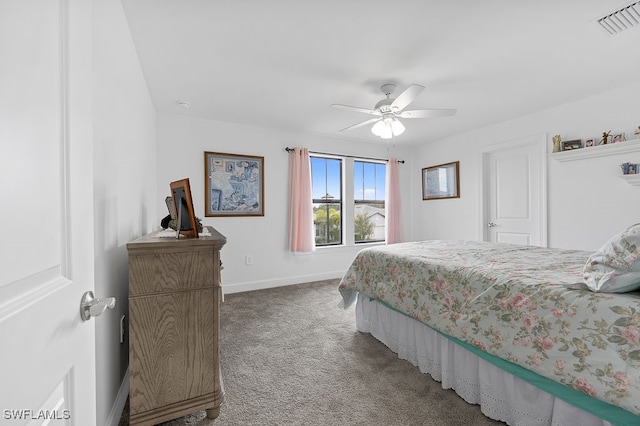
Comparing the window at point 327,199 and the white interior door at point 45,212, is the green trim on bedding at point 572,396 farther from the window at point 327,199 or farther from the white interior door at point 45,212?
the window at point 327,199

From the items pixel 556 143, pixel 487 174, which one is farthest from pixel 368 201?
pixel 556 143

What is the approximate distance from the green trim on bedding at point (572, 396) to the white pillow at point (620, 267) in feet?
1.45

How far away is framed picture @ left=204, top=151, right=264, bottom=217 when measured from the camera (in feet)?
12.4

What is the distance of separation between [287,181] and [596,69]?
11.8 feet

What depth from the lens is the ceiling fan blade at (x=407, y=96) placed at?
2.23 m

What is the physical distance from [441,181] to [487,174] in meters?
0.77

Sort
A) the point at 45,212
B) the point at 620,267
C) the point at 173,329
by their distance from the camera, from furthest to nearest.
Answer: the point at 173,329, the point at 620,267, the point at 45,212

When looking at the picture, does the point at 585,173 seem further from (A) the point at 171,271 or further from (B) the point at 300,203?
(A) the point at 171,271

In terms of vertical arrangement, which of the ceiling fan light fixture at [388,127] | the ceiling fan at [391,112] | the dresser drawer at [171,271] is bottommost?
the dresser drawer at [171,271]

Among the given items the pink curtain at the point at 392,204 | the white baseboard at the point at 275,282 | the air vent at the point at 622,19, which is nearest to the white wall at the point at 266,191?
the white baseboard at the point at 275,282

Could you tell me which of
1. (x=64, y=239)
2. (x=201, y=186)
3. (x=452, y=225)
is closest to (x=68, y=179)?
(x=64, y=239)

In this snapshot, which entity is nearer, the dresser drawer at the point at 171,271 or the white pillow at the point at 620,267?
the white pillow at the point at 620,267

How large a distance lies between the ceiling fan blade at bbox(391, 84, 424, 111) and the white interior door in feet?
6.80

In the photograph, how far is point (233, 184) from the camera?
3922 mm
